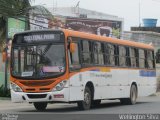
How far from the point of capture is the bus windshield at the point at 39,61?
20.8 meters

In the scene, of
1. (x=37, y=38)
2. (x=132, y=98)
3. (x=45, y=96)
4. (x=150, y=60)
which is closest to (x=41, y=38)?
(x=37, y=38)

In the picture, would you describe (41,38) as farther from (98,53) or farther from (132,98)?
(132,98)

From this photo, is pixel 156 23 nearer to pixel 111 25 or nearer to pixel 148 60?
pixel 111 25

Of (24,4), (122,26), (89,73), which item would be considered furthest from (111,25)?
(89,73)

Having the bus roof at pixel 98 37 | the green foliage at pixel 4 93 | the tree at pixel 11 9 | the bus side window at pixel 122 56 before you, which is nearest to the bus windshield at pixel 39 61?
the bus roof at pixel 98 37

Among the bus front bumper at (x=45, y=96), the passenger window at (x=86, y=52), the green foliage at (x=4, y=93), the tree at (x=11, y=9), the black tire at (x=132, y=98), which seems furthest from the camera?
Answer: the tree at (x=11, y=9)

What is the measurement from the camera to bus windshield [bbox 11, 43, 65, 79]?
20.8 metres

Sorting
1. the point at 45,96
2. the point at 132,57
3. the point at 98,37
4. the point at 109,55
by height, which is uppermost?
the point at 98,37

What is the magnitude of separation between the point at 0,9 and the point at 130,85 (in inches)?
409

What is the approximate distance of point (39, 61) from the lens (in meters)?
21.1

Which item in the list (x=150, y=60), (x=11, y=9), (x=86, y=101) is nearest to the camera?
(x=86, y=101)

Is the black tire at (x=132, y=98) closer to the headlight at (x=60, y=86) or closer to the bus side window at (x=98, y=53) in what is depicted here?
the bus side window at (x=98, y=53)

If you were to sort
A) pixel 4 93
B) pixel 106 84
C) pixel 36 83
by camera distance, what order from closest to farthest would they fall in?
pixel 36 83
pixel 106 84
pixel 4 93

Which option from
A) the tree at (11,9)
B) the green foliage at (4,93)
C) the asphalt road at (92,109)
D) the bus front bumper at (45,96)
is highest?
the tree at (11,9)
